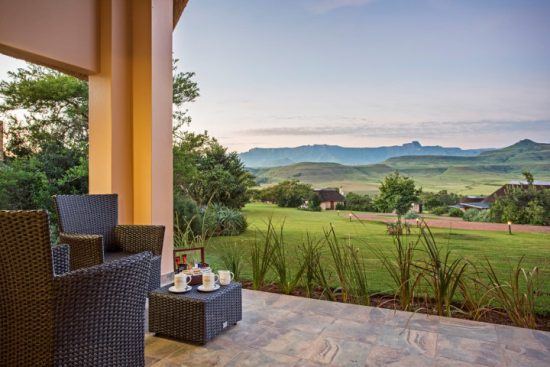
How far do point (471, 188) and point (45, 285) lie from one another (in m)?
4.49

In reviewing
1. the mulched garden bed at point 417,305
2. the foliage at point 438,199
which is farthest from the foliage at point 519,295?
the foliage at point 438,199

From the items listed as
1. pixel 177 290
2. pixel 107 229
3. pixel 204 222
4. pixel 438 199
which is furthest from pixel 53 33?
pixel 438 199

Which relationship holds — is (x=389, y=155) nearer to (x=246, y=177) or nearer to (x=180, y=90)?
(x=246, y=177)

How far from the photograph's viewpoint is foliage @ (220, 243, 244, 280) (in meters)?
4.35

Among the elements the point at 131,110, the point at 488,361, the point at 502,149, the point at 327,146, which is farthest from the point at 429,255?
the point at 131,110

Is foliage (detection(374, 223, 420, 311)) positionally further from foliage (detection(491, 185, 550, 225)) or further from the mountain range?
the mountain range

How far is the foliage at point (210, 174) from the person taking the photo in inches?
233

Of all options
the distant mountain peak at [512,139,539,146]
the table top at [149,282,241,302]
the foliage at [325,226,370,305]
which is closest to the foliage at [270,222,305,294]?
the foliage at [325,226,370,305]

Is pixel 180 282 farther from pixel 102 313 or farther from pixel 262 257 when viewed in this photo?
pixel 262 257

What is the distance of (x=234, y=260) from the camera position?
14.3 feet

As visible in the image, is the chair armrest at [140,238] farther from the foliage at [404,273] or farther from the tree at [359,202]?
the tree at [359,202]

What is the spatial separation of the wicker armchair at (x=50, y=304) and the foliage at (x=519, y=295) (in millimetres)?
3045

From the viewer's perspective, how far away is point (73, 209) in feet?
11.8

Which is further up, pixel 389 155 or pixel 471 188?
pixel 389 155
